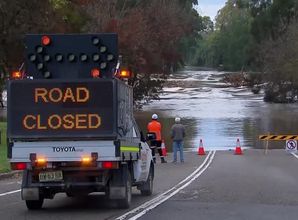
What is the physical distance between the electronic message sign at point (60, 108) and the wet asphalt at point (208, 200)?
148cm

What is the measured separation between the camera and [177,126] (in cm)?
2772

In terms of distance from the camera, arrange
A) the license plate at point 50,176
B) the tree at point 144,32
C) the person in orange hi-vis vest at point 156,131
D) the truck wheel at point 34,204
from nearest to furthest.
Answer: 1. the license plate at point 50,176
2. the truck wheel at point 34,204
3. the person in orange hi-vis vest at point 156,131
4. the tree at point 144,32

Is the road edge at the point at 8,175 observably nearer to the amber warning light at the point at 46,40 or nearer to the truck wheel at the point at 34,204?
the truck wheel at the point at 34,204

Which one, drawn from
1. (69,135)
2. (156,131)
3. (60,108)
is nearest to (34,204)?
(69,135)

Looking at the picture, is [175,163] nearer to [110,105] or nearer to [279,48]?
[110,105]

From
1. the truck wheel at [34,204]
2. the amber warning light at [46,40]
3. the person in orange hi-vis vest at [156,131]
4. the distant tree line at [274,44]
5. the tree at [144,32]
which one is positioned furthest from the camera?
the distant tree line at [274,44]

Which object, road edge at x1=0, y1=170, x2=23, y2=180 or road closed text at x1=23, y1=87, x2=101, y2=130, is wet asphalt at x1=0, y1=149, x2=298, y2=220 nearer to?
road edge at x1=0, y1=170, x2=23, y2=180

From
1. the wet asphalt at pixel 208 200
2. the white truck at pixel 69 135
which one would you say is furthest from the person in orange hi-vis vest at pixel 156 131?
the white truck at pixel 69 135

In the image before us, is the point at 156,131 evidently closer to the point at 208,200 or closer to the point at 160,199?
the point at 160,199

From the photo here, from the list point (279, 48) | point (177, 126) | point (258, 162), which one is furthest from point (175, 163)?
point (279, 48)

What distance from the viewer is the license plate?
512 inches

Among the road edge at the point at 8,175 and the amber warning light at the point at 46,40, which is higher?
the amber warning light at the point at 46,40

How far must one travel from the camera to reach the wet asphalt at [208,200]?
1300 cm

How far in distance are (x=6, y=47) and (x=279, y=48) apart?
52.8m
